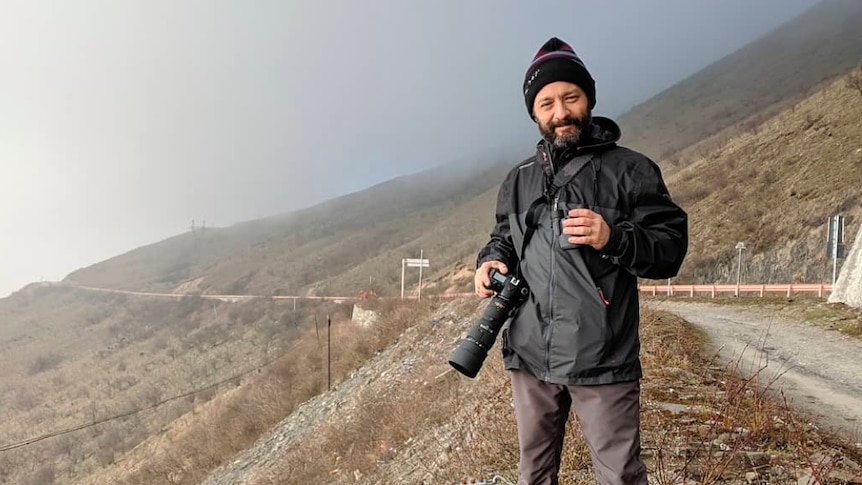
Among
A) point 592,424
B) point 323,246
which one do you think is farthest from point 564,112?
point 323,246

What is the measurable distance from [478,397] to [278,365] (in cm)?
1390

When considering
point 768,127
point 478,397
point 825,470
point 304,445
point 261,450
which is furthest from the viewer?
point 768,127

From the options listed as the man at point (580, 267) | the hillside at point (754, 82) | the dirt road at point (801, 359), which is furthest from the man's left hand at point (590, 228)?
the hillside at point (754, 82)

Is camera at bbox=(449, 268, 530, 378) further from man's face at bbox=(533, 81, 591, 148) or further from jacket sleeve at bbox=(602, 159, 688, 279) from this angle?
man's face at bbox=(533, 81, 591, 148)

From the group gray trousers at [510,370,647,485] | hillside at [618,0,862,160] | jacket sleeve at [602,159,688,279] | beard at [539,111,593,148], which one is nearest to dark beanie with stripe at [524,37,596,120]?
beard at [539,111,593,148]

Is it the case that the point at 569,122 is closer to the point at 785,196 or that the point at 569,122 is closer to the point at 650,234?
the point at 650,234

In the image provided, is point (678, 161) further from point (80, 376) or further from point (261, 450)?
point (80, 376)

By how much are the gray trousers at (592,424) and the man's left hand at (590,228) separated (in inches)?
21.0

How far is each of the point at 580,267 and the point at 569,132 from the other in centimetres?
52

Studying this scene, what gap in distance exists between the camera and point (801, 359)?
21.3ft

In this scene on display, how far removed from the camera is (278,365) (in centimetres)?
1834

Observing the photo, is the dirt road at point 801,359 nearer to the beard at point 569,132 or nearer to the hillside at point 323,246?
the beard at point 569,132

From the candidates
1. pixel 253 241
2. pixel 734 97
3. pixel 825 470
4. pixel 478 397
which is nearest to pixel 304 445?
pixel 478 397

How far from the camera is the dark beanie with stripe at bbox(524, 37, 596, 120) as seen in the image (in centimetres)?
187
